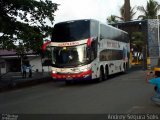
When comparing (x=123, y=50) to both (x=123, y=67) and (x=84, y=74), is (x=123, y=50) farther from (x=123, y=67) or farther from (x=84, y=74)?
(x=84, y=74)

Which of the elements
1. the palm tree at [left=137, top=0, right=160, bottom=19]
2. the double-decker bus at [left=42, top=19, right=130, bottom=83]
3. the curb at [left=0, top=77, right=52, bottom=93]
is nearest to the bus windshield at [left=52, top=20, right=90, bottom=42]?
the double-decker bus at [left=42, top=19, right=130, bottom=83]

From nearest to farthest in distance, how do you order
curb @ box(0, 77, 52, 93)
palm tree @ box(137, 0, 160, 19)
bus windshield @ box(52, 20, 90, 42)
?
bus windshield @ box(52, 20, 90, 42) < curb @ box(0, 77, 52, 93) < palm tree @ box(137, 0, 160, 19)

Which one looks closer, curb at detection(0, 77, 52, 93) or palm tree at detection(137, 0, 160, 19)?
curb at detection(0, 77, 52, 93)

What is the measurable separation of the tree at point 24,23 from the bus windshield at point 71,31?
280 centimetres

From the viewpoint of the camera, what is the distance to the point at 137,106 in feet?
40.5

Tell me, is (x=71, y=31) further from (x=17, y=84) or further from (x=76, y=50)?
(x=17, y=84)

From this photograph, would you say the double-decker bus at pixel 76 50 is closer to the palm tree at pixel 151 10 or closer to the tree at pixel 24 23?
the tree at pixel 24 23

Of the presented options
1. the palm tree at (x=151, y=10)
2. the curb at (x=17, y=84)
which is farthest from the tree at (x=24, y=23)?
the palm tree at (x=151, y=10)

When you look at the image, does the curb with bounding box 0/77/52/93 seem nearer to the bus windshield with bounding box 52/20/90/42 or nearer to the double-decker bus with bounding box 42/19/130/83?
the double-decker bus with bounding box 42/19/130/83

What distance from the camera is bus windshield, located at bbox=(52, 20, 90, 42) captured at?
71.7 ft

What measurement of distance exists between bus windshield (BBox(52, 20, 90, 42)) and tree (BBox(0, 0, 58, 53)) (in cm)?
280

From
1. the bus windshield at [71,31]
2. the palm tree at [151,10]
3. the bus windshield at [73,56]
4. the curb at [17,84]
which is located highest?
the palm tree at [151,10]

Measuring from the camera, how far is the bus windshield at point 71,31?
2186cm

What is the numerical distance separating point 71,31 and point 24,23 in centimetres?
524
